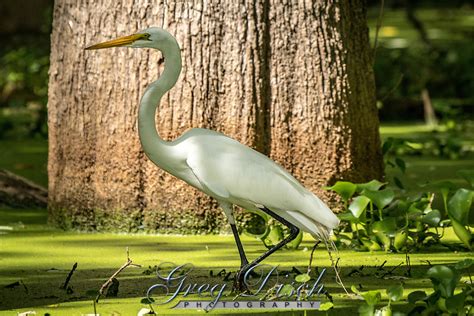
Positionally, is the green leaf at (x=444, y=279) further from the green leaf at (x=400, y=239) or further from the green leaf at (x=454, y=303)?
the green leaf at (x=400, y=239)

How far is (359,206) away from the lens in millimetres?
5160

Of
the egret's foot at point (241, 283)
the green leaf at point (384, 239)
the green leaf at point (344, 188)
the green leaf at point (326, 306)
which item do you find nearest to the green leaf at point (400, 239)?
the green leaf at point (384, 239)

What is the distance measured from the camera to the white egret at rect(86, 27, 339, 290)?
4.43 m

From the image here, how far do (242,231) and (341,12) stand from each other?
110 cm

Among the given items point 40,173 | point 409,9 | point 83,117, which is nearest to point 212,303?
point 83,117

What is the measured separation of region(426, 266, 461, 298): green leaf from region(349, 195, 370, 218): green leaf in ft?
4.36

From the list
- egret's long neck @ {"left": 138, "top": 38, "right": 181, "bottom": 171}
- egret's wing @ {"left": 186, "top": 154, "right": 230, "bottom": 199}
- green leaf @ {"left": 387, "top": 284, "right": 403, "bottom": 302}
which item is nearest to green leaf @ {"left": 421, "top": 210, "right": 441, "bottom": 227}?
egret's wing @ {"left": 186, "top": 154, "right": 230, "bottom": 199}

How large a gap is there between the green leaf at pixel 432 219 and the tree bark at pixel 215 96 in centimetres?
73

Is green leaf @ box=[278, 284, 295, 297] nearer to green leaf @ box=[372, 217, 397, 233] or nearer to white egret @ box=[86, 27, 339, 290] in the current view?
white egret @ box=[86, 27, 339, 290]

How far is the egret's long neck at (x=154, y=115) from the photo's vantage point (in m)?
4.50

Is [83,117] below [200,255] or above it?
above

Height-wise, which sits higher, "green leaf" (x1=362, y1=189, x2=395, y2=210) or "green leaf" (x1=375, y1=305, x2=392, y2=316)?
"green leaf" (x1=362, y1=189, x2=395, y2=210)

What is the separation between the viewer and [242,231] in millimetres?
5762

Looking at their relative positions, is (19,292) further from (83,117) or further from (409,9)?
(409,9)
